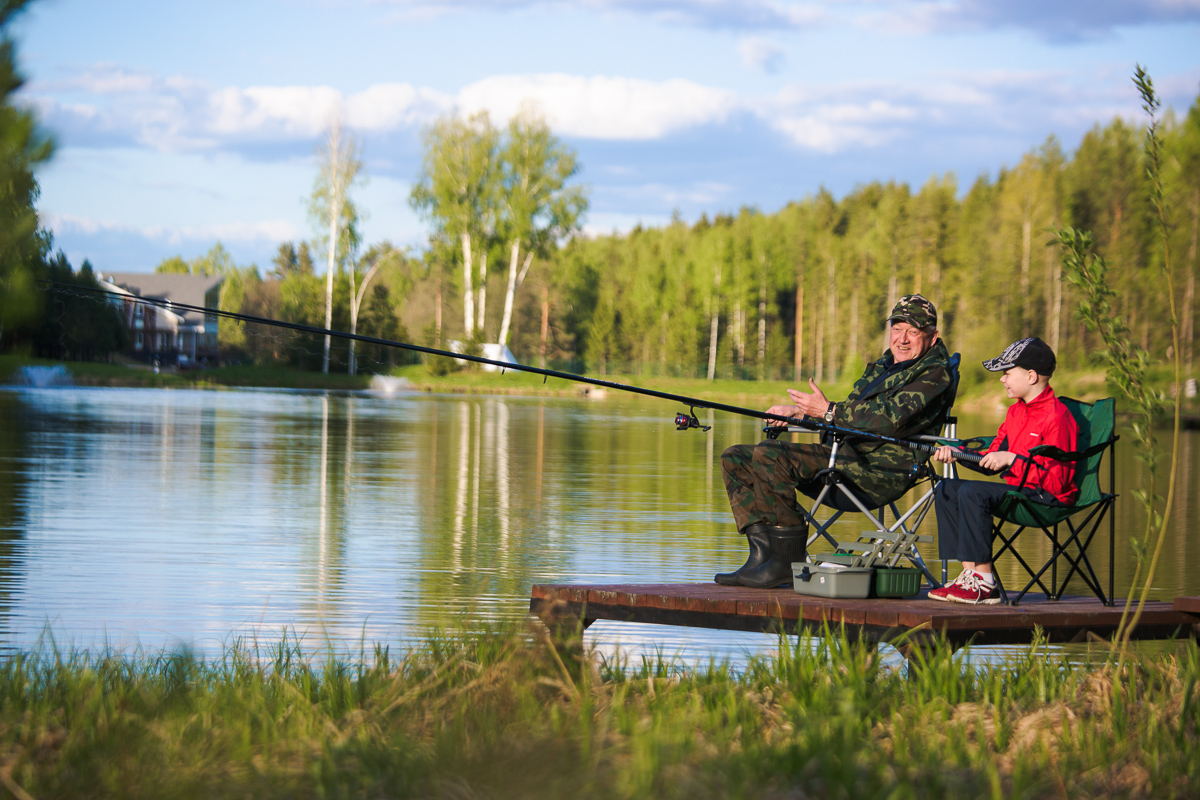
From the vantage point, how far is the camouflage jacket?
574 centimetres

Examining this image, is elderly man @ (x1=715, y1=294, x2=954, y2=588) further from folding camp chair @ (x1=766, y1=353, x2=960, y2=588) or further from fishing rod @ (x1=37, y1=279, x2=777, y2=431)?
fishing rod @ (x1=37, y1=279, x2=777, y2=431)

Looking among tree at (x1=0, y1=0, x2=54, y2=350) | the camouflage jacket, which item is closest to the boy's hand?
the camouflage jacket

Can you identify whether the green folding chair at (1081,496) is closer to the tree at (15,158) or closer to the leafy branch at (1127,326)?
the leafy branch at (1127,326)

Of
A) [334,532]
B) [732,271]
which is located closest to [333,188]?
[732,271]

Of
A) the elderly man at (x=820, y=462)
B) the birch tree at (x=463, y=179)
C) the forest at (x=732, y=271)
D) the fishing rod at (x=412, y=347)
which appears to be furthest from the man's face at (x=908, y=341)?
the birch tree at (x=463, y=179)

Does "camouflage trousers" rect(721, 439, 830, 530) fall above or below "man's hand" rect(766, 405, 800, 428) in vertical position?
below

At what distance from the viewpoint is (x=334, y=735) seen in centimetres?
376

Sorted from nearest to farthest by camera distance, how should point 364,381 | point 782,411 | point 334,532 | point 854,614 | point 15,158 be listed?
1. point 15,158
2. point 854,614
3. point 782,411
4. point 334,532
5. point 364,381

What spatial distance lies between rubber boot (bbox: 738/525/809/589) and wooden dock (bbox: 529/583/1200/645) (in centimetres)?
8

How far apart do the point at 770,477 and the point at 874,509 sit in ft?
1.87

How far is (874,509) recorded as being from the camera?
19.5ft

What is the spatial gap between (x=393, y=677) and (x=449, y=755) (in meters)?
1.02

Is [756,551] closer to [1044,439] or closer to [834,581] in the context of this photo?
[834,581]

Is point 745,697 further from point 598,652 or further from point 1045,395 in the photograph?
point 1045,395
